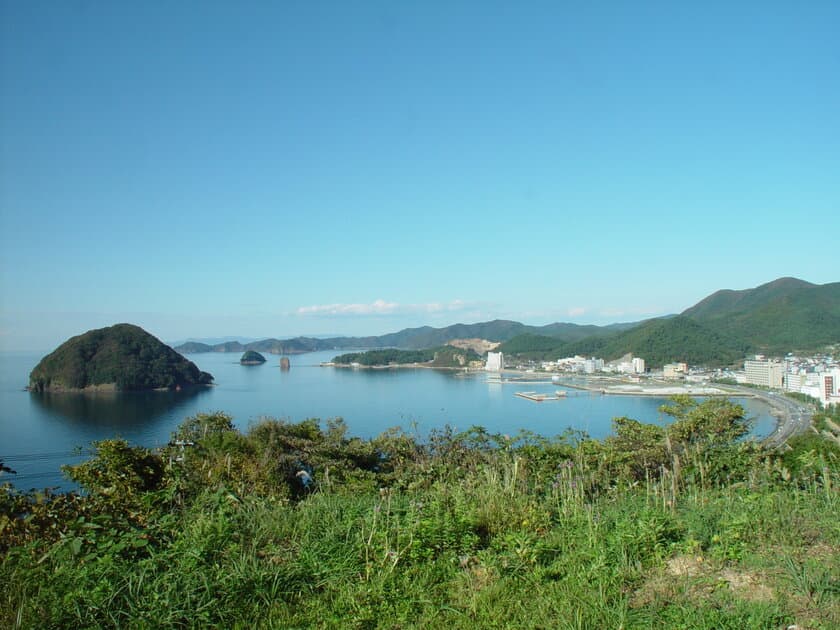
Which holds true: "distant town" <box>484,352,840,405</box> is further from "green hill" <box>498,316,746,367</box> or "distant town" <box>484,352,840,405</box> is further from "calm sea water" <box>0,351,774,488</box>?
"calm sea water" <box>0,351,774,488</box>

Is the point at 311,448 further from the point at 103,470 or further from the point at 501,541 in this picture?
the point at 501,541

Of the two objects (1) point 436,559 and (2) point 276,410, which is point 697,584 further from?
(2) point 276,410

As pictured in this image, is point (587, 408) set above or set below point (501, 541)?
below

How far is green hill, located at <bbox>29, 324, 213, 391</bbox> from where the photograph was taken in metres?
30.9

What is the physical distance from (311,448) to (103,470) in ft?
8.81

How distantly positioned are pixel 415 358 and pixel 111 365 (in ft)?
143

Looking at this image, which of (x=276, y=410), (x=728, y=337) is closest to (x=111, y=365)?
(x=276, y=410)

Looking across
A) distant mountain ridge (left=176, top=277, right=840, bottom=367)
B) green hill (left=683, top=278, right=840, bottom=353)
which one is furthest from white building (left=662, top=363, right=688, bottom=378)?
green hill (left=683, top=278, right=840, bottom=353)

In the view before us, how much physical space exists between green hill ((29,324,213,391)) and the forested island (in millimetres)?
34156

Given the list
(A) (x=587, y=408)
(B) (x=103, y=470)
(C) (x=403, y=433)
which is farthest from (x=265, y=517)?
(A) (x=587, y=408)

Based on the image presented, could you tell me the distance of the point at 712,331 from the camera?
60688mm

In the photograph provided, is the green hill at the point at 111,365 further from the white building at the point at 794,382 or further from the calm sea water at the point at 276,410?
the white building at the point at 794,382

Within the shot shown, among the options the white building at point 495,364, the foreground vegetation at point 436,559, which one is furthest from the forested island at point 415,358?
the foreground vegetation at point 436,559

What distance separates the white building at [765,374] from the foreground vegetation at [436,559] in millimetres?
38716
